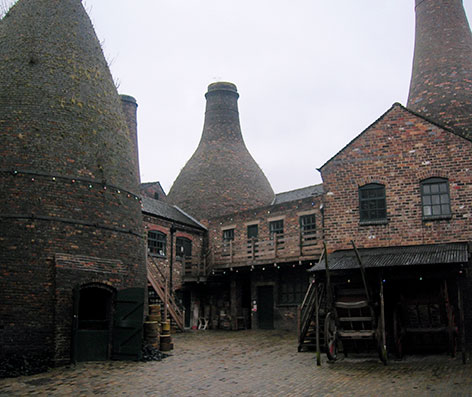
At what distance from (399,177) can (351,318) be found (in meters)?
4.92

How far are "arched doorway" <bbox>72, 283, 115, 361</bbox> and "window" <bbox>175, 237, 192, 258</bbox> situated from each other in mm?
10554

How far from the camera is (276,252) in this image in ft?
69.4

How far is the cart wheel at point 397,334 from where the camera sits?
13055 millimetres

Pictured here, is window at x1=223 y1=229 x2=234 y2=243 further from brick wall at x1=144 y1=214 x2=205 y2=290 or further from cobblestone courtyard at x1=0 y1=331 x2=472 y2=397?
cobblestone courtyard at x1=0 y1=331 x2=472 y2=397

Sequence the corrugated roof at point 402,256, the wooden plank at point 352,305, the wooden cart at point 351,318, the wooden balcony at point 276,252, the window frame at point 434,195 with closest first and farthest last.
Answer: the wooden cart at point 351,318, the corrugated roof at point 402,256, the wooden plank at point 352,305, the window frame at point 434,195, the wooden balcony at point 276,252

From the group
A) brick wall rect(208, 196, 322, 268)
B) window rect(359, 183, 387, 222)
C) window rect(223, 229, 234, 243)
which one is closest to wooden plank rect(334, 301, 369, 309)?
window rect(359, 183, 387, 222)

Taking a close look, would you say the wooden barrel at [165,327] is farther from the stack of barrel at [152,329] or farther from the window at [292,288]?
the window at [292,288]

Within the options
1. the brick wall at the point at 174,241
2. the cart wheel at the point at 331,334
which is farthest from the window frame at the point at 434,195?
the brick wall at the point at 174,241

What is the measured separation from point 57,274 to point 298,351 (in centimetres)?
687

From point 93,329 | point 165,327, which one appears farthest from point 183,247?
point 93,329

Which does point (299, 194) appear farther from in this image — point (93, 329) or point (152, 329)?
point (93, 329)

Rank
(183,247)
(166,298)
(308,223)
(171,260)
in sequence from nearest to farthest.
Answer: (166,298) → (308,223) → (171,260) → (183,247)

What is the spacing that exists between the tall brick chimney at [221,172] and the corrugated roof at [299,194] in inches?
26.0

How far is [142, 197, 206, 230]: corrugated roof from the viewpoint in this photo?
78.6 feet
